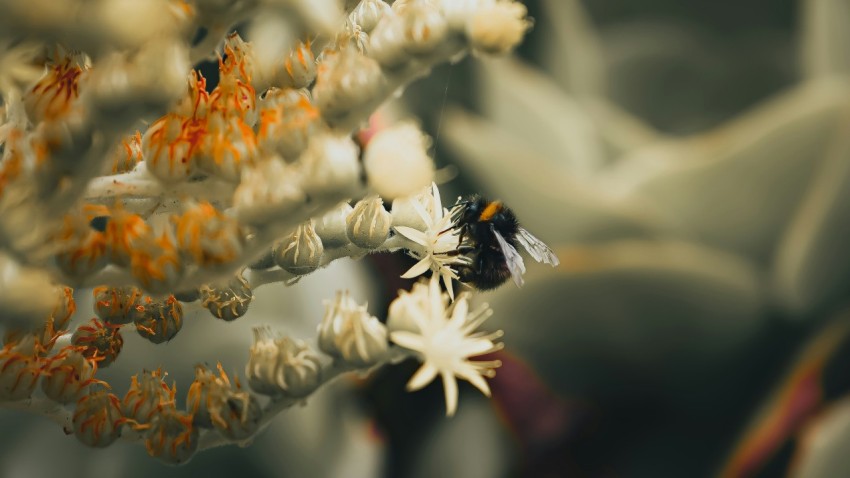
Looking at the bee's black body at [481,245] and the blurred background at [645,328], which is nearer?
the bee's black body at [481,245]

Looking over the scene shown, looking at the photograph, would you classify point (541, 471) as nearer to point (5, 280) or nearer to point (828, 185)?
point (828, 185)

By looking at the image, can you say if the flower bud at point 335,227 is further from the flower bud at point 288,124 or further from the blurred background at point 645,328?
the blurred background at point 645,328

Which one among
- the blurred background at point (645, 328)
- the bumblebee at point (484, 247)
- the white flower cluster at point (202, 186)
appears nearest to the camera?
the white flower cluster at point (202, 186)

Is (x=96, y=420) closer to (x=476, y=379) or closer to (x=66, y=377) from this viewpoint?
(x=66, y=377)

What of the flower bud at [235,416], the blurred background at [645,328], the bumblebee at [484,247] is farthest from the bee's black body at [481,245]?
the blurred background at [645,328]

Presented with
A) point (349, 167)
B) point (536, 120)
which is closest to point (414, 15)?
point (349, 167)

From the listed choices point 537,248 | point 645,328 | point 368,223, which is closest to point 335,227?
point 368,223

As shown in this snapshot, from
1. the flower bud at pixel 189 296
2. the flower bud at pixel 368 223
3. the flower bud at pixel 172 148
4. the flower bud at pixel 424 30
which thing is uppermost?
the flower bud at pixel 424 30
